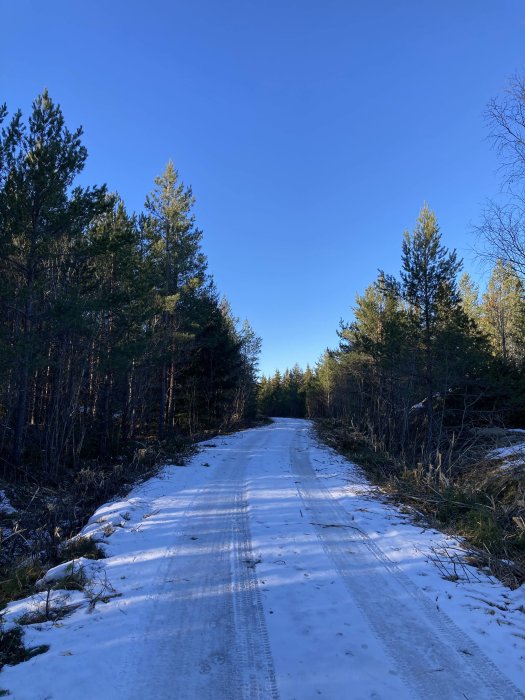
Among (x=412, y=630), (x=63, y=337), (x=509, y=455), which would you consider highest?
(x=63, y=337)

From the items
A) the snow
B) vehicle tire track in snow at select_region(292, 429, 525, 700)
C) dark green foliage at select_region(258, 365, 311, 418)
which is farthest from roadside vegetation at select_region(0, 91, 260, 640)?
dark green foliage at select_region(258, 365, 311, 418)

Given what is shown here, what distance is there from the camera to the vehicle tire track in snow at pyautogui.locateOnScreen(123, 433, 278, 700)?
2.90 meters

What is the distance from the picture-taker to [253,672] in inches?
120

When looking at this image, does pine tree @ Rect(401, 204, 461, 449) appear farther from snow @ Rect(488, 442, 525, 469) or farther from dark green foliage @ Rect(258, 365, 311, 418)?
dark green foliage @ Rect(258, 365, 311, 418)

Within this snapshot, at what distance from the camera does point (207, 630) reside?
360cm

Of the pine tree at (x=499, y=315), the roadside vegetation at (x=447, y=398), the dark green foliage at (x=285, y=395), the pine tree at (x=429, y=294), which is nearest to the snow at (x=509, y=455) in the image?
the roadside vegetation at (x=447, y=398)

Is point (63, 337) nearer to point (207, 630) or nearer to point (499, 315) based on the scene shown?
point (207, 630)

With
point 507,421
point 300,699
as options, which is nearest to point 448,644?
point 300,699

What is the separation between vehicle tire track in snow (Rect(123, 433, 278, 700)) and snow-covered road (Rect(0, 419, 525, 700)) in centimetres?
1

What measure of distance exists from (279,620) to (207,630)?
0.66 m

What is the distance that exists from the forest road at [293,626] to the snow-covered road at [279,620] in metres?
0.01

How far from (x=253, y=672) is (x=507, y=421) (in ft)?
75.2

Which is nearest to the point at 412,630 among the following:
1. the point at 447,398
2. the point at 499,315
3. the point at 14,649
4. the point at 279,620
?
the point at 279,620

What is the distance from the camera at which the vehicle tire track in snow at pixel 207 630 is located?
9.52 feet
